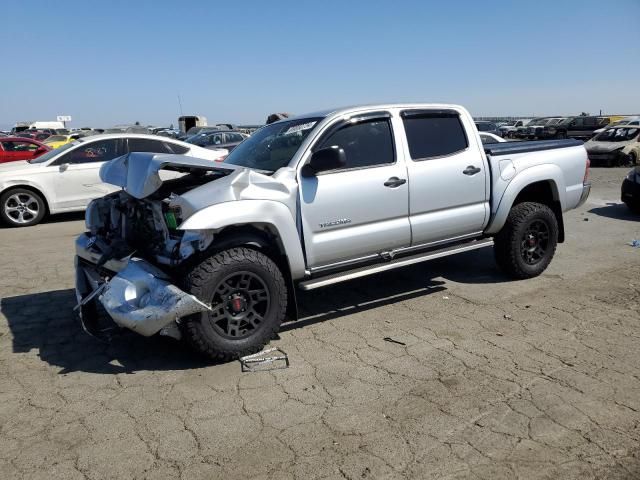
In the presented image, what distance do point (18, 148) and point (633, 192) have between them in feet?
51.3

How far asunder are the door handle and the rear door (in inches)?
4.5

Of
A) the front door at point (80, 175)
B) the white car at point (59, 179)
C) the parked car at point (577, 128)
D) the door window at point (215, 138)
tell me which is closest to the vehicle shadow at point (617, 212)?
the white car at point (59, 179)

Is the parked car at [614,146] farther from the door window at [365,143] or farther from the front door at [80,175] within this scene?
the door window at [365,143]

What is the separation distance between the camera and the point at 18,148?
15.2 metres

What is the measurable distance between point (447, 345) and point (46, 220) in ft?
29.9

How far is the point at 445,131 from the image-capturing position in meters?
5.36

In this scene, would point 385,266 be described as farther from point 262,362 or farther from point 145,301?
point 145,301

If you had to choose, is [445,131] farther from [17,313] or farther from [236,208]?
[17,313]

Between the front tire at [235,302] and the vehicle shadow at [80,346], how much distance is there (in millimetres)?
262

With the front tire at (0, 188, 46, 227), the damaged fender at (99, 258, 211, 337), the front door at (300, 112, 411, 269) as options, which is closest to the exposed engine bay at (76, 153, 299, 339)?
→ the damaged fender at (99, 258, 211, 337)

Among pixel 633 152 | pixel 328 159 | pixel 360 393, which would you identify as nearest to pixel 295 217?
pixel 328 159

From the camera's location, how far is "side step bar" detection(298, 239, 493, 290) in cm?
440

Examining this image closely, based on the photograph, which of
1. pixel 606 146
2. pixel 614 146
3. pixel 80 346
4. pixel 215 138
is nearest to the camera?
pixel 80 346

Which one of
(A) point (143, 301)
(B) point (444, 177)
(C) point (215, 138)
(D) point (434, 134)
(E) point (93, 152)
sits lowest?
(A) point (143, 301)
